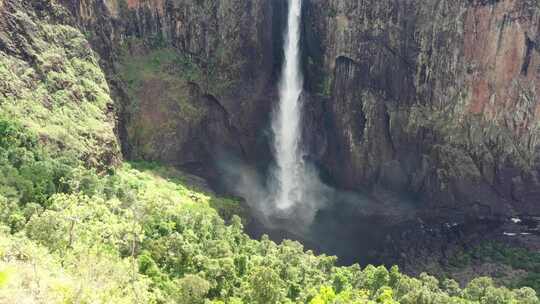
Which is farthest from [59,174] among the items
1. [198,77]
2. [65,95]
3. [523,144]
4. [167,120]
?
[523,144]

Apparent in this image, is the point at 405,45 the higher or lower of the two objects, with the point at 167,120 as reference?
higher

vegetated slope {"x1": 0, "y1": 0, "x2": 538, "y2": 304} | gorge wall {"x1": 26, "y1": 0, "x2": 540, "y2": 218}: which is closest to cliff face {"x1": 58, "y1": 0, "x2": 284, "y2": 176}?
gorge wall {"x1": 26, "y1": 0, "x2": 540, "y2": 218}

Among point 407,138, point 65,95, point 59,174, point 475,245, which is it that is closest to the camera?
point 59,174

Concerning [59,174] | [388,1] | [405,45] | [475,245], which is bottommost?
[475,245]

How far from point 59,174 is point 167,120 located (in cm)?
1694

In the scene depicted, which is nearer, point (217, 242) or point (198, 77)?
point (217, 242)

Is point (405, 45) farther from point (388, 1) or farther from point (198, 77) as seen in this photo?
point (198, 77)

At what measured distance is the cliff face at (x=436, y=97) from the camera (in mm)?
43375

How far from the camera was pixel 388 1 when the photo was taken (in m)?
45.5

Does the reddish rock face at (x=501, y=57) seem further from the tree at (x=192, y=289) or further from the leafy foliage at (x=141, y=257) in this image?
the tree at (x=192, y=289)

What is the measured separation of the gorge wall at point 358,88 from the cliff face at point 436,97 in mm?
89

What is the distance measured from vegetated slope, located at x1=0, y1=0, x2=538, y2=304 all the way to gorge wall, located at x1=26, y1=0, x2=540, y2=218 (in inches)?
193

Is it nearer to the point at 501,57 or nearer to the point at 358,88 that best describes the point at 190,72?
the point at 358,88

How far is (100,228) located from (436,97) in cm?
3235
